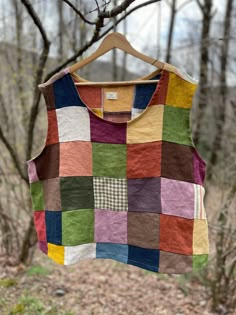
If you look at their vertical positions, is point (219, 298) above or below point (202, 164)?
below

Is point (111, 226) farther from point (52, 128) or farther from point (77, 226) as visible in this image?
point (52, 128)

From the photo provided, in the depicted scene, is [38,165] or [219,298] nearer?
[38,165]

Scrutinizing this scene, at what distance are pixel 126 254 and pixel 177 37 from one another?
157 inches

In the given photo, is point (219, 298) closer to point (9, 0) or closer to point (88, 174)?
point (88, 174)

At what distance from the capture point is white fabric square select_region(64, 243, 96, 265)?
1.04m

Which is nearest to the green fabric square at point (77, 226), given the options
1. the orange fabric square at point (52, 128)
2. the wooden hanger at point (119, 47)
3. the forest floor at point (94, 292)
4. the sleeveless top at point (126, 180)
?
the sleeveless top at point (126, 180)

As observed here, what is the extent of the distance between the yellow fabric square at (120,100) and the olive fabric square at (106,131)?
0.40ft

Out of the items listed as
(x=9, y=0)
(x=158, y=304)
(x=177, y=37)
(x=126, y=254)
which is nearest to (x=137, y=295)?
(x=158, y=304)

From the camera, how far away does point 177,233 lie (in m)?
Answer: 1.00

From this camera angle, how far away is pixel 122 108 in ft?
3.66

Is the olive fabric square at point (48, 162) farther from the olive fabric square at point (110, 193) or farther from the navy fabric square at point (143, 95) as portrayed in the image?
the navy fabric square at point (143, 95)

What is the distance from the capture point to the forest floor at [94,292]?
1.83 metres

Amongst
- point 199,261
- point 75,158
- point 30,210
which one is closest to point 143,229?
point 199,261

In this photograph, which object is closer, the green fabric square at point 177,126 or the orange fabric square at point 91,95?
the green fabric square at point 177,126
